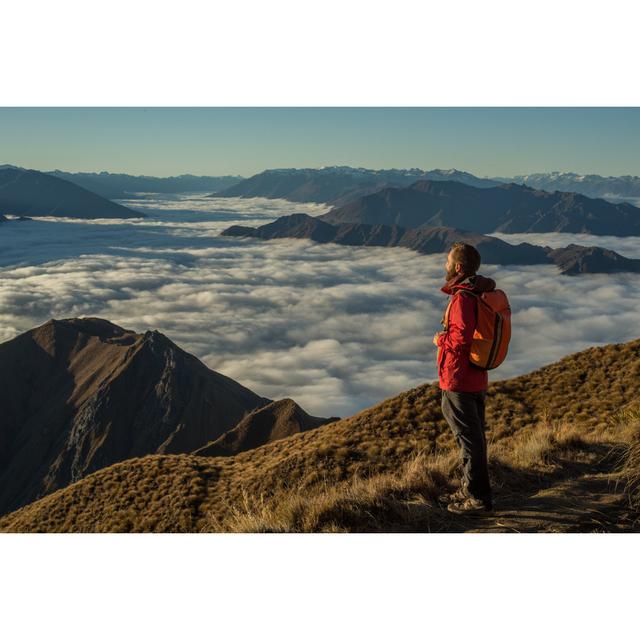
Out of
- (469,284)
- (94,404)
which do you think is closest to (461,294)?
(469,284)

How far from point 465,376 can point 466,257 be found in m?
0.93

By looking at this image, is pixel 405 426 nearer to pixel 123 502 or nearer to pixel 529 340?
pixel 123 502

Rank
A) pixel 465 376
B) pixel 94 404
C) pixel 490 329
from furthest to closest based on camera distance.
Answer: pixel 94 404 < pixel 465 376 < pixel 490 329

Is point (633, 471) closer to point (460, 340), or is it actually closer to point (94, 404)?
point (460, 340)

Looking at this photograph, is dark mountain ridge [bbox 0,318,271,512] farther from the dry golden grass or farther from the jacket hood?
the jacket hood

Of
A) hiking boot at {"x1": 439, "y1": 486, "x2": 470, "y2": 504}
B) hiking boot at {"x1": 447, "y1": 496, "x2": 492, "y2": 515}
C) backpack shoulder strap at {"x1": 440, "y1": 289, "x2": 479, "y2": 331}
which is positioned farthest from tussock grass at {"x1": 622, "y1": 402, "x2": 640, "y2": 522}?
backpack shoulder strap at {"x1": 440, "y1": 289, "x2": 479, "y2": 331}

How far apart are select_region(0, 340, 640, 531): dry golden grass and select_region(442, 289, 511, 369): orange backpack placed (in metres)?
2.37

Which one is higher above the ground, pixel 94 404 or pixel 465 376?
pixel 465 376

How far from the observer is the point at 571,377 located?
55.3 feet

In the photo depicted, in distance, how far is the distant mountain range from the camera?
103 m

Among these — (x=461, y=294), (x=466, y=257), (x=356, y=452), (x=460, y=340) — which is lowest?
(x=356, y=452)

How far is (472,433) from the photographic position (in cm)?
471

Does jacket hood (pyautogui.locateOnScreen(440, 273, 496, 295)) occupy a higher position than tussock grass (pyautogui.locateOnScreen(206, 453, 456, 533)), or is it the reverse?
jacket hood (pyautogui.locateOnScreen(440, 273, 496, 295))

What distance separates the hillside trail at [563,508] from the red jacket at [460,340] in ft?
3.49
